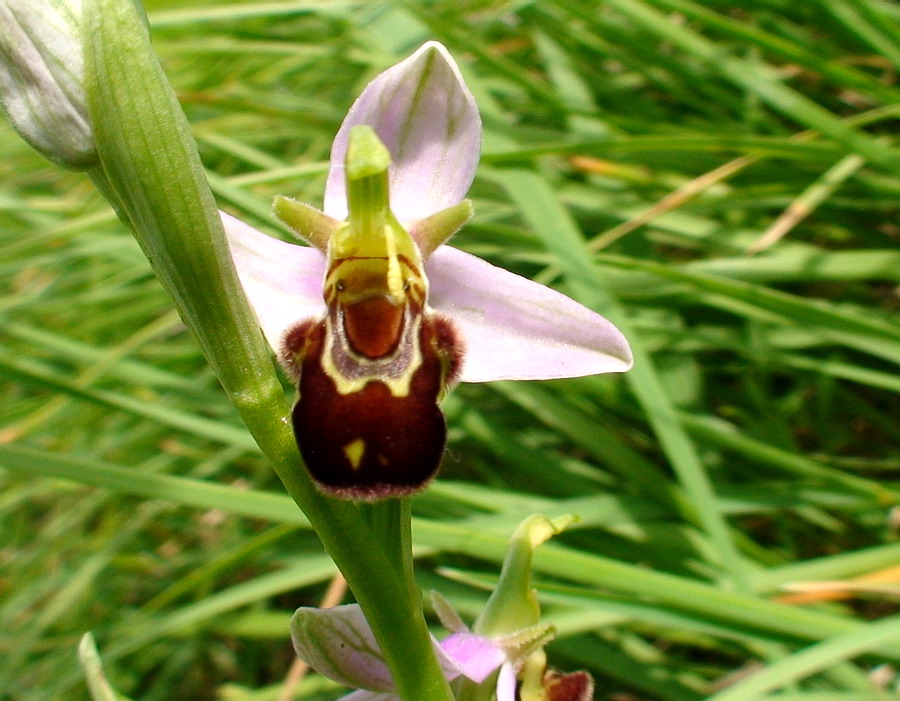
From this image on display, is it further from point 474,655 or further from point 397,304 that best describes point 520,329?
point 474,655

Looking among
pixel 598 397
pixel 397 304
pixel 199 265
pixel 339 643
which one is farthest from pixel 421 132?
pixel 598 397

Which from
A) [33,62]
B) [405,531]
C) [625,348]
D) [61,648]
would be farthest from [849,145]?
[61,648]

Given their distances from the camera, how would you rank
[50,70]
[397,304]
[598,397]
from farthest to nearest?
[598,397] → [397,304] → [50,70]

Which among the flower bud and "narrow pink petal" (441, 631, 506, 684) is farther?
"narrow pink petal" (441, 631, 506, 684)

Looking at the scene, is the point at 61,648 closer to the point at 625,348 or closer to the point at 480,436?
the point at 480,436

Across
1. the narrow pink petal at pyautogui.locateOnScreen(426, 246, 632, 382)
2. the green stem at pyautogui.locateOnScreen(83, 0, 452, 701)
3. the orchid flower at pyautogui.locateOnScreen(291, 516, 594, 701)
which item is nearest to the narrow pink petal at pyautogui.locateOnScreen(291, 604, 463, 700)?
the orchid flower at pyautogui.locateOnScreen(291, 516, 594, 701)

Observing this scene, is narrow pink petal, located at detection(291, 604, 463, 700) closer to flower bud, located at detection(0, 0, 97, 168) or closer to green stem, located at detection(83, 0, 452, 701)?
green stem, located at detection(83, 0, 452, 701)
